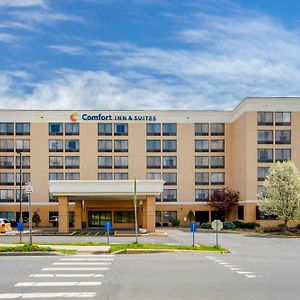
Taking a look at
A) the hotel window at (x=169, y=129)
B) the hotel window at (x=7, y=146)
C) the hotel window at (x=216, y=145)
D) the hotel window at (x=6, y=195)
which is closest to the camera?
the hotel window at (x=7, y=146)

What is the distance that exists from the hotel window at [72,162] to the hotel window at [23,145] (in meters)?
5.08

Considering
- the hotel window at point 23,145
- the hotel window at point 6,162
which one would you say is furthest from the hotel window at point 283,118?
the hotel window at point 6,162

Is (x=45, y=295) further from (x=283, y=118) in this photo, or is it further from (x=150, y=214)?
(x=283, y=118)

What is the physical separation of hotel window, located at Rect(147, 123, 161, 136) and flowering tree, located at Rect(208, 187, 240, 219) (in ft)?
34.9

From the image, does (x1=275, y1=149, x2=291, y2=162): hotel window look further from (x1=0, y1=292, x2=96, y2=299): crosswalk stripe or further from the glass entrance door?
(x1=0, y1=292, x2=96, y2=299): crosswalk stripe

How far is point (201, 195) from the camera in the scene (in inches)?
2763

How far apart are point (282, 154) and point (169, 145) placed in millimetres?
14689

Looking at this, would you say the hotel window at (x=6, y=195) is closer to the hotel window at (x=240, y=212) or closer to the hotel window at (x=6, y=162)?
the hotel window at (x=6, y=162)

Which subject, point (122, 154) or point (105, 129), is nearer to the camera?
point (105, 129)

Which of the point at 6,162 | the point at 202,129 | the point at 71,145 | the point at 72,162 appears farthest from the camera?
the point at 202,129

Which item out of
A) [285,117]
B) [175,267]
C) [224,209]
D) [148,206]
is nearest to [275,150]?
[285,117]

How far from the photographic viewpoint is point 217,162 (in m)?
70.2

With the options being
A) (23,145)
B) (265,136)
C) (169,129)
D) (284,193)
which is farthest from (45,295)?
(23,145)

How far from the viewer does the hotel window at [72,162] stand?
69.6 m
